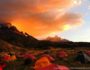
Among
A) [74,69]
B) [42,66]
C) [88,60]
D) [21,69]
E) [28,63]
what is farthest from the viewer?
[88,60]

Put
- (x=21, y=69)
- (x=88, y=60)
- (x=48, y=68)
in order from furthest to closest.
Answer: (x=88, y=60) → (x=21, y=69) → (x=48, y=68)

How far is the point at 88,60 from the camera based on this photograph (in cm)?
5378

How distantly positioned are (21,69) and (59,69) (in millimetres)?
11413

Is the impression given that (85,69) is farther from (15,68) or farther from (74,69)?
(15,68)

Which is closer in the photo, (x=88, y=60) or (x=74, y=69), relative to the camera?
(x=74, y=69)

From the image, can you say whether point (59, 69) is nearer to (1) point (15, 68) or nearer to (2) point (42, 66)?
(2) point (42, 66)

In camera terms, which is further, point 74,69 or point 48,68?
point 74,69

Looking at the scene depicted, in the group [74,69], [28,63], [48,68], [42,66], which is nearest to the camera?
[48,68]

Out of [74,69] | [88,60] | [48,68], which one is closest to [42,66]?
[48,68]

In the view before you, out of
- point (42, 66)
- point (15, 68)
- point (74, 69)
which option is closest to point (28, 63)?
point (15, 68)

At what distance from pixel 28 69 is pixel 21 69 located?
1.81 metres

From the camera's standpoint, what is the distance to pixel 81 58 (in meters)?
56.0

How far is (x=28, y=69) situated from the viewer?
43.7 m

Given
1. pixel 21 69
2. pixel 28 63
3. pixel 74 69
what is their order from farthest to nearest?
pixel 28 63
pixel 21 69
pixel 74 69
